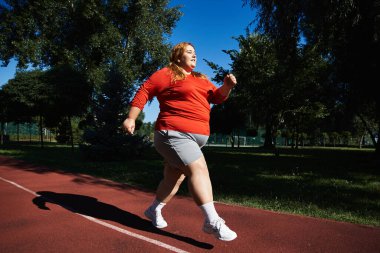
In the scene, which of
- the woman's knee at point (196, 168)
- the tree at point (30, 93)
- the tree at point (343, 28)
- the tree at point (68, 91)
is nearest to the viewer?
the woman's knee at point (196, 168)

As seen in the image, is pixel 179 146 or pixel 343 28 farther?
pixel 343 28

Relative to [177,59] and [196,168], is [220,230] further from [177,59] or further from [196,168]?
[177,59]

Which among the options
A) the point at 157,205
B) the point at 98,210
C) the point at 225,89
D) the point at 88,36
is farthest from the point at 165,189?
the point at 88,36

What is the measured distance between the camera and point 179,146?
3150 millimetres

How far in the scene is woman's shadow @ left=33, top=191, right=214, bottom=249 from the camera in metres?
3.81

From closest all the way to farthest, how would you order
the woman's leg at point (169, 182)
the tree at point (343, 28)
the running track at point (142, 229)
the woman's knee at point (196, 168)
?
the woman's knee at point (196, 168), the running track at point (142, 229), the woman's leg at point (169, 182), the tree at point (343, 28)

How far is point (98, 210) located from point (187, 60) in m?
2.88

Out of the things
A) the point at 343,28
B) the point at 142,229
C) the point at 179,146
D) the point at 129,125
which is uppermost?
the point at 343,28

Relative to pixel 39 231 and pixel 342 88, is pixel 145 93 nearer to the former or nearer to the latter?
pixel 39 231

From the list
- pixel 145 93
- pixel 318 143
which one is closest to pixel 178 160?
pixel 145 93

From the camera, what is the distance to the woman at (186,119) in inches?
124

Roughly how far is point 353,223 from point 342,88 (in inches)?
705

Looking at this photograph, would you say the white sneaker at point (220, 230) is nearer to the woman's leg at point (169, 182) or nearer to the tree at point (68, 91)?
the woman's leg at point (169, 182)

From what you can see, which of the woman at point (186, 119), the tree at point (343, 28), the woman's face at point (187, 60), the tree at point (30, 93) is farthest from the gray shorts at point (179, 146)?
the tree at point (30, 93)
